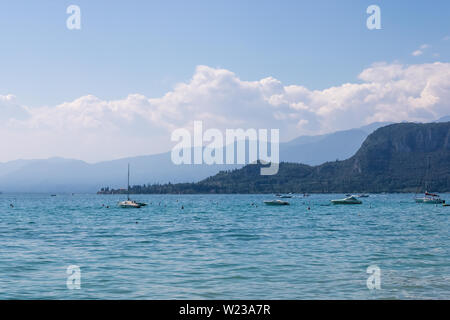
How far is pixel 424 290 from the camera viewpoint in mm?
20953

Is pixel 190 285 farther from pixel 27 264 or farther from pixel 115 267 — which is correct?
pixel 27 264

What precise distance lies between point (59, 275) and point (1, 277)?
2984 mm

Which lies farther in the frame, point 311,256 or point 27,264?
point 311,256

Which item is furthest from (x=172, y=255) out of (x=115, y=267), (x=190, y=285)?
(x=190, y=285)

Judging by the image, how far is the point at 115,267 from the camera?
28453 millimetres

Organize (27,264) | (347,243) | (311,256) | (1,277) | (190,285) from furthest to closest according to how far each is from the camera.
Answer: (347,243)
(311,256)
(27,264)
(1,277)
(190,285)

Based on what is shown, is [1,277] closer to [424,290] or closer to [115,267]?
[115,267]
